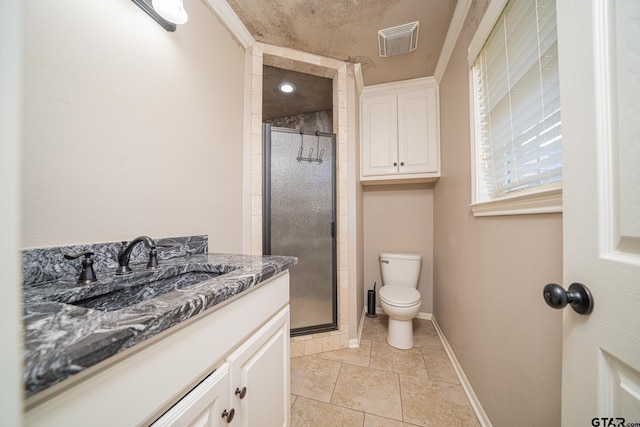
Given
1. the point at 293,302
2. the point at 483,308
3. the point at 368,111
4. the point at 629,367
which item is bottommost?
the point at 293,302

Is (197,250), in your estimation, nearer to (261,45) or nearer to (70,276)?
(70,276)

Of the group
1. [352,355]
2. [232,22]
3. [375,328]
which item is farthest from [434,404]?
[232,22]

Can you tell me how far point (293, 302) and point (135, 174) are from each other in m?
1.34

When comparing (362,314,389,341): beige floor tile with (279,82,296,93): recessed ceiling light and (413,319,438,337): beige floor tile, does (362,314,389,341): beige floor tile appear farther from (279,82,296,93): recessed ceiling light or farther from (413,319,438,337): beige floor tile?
(279,82,296,93): recessed ceiling light

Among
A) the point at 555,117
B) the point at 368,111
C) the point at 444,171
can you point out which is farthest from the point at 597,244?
the point at 368,111

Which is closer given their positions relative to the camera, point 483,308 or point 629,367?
point 629,367

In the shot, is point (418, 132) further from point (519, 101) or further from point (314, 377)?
point (314, 377)

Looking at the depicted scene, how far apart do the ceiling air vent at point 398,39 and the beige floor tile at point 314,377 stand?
2.42 m

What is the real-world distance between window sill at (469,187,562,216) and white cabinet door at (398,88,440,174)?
101cm

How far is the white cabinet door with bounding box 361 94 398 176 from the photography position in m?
2.11

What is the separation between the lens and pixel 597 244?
445 millimetres

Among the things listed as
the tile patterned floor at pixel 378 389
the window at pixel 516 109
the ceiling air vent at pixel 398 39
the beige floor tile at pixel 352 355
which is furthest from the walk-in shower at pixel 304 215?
the window at pixel 516 109

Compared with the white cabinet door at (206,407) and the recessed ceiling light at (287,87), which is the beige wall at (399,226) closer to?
the recessed ceiling light at (287,87)

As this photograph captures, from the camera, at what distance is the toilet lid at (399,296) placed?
68.7 inches
